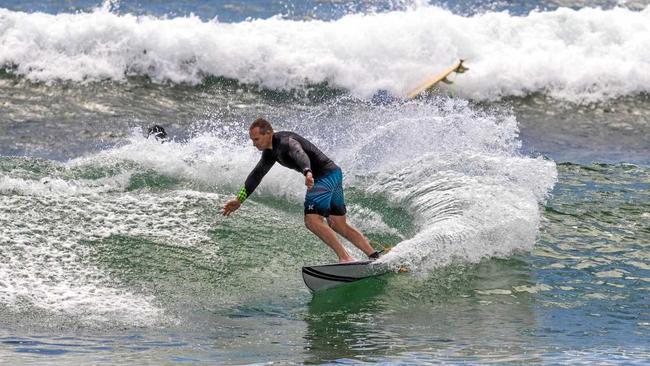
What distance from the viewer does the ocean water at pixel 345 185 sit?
29.6 ft

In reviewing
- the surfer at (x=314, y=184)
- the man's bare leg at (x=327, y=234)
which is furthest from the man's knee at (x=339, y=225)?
the man's bare leg at (x=327, y=234)

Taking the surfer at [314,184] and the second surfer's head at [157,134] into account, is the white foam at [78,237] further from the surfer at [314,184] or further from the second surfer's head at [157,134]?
the second surfer's head at [157,134]

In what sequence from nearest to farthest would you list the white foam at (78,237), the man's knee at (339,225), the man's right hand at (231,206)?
1. the white foam at (78,237)
2. the man's right hand at (231,206)
3. the man's knee at (339,225)

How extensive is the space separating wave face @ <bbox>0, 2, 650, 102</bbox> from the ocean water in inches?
1.8

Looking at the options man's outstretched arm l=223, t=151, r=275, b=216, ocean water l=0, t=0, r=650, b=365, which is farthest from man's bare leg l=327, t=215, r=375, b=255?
man's outstretched arm l=223, t=151, r=275, b=216

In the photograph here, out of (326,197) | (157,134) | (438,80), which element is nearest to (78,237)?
(326,197)

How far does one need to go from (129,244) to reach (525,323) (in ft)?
13.5

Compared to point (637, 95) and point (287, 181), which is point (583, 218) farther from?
point (637, 95)

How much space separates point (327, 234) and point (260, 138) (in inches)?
44.9

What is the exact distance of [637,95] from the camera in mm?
18797

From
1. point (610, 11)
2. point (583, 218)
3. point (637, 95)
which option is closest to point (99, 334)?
point (583, 218)

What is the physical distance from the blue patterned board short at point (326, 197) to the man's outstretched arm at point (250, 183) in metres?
0.52

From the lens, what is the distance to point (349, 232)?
425 inches

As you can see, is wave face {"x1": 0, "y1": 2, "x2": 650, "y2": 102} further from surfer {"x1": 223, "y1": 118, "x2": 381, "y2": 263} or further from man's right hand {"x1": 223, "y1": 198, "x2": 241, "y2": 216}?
man's right hand {"x1": 223, "y1": 198, "x2": 241, "y2": 216}
